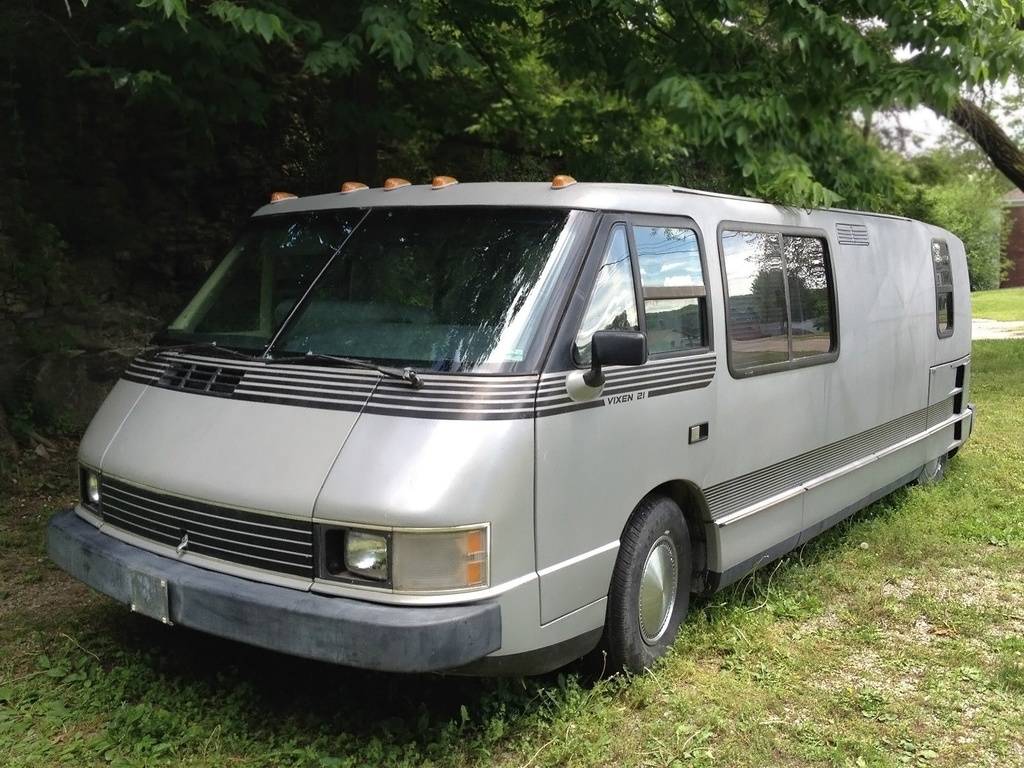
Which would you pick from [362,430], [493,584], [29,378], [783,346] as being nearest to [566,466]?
[493,584]

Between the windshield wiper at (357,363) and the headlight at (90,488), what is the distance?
3.37 ft

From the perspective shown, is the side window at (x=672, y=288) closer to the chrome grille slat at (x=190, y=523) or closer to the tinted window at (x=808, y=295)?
the tinted window at (x=808, y=295)

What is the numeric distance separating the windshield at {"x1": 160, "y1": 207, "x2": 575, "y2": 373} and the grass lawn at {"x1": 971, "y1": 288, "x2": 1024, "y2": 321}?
2385cm

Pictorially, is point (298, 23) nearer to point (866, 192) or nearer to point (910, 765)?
point (866, 192)

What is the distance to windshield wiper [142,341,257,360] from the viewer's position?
162 inches

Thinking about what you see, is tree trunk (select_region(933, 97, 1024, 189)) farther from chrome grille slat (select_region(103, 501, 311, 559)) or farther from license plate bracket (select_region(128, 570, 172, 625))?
license plate bracket (select_region(128, 570, 172, 625))

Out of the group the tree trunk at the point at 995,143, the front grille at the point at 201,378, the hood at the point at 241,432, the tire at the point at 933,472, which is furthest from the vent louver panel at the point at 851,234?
the tree trunk at the point at 995,143

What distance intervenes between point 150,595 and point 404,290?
1.60 meters

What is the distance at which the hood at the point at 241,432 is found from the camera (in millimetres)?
3473

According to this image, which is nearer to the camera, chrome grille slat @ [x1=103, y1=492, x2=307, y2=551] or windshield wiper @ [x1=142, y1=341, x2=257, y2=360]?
chrome grille slat @ [x1=103, y1=492, x2=307, y2=551]

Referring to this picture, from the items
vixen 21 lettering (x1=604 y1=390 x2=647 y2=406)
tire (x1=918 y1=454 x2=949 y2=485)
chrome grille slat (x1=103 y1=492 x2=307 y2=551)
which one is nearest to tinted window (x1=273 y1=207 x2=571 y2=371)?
vixen 21 lettering (x1=604 y1=390 x2=647 y2=406)

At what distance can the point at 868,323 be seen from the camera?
6.23m

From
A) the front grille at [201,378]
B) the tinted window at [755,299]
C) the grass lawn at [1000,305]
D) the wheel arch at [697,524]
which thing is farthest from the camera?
the grass lawn at [1000,305]

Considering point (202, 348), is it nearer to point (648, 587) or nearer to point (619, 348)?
point (619, 348)
